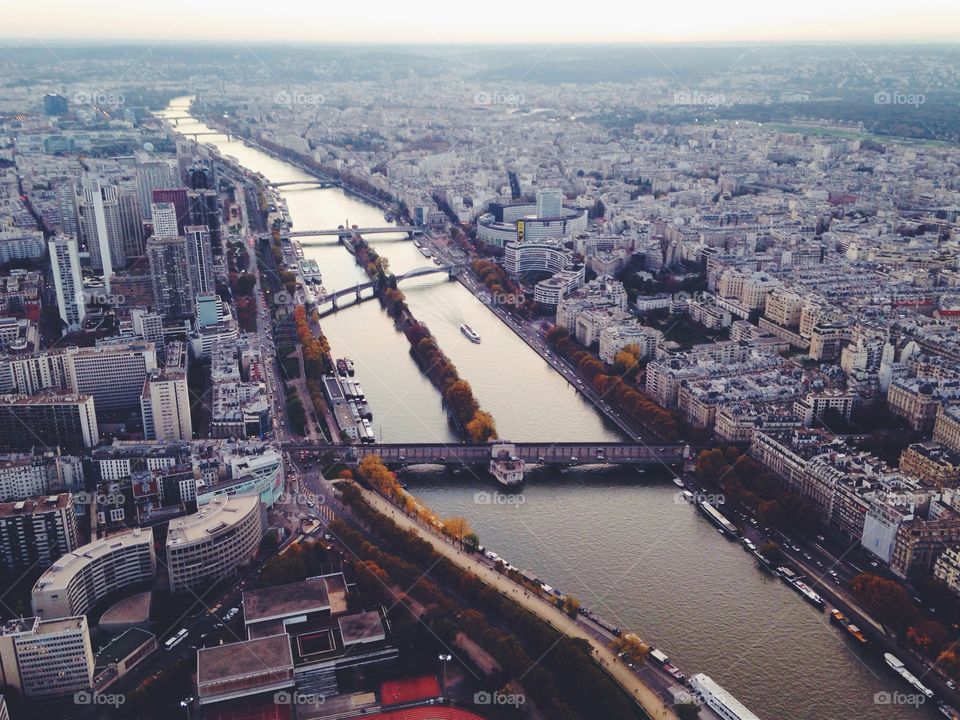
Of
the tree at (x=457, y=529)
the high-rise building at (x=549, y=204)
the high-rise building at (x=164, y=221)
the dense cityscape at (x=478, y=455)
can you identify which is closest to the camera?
the dense cityscape at (x=478, y=455)

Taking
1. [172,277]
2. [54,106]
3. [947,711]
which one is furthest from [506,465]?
[54,106]

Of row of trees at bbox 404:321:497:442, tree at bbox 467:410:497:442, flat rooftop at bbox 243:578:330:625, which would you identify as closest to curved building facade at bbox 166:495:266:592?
flat rooftop at bbox 243:578:330:625

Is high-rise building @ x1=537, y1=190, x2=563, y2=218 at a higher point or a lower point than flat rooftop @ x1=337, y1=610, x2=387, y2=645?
higher

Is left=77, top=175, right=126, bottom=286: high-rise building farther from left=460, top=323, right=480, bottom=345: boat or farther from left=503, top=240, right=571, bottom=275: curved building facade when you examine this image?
left=503, top=240, right=571, bottom=275: curved building facade

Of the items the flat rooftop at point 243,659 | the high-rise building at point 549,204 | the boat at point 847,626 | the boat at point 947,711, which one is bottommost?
the boat at point 947,711

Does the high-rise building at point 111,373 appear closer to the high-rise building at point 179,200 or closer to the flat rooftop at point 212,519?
the flat rooftop at point 212,519

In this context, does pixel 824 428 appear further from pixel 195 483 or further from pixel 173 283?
pixel 173 283

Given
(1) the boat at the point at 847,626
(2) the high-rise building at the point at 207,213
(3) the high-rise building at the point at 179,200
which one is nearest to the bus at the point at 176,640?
(1) the boat at the point at 847,626
